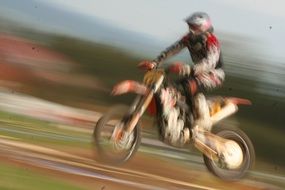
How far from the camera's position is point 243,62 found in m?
3.58

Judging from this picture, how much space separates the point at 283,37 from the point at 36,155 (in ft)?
5.12

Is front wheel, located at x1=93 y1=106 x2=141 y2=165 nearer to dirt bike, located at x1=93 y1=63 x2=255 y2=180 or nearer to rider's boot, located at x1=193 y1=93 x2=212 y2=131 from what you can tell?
dirt bike, located at x1=93 y1=63 x2=255 y2=180

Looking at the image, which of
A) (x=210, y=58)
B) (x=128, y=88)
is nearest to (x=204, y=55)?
(x=210, y=58)

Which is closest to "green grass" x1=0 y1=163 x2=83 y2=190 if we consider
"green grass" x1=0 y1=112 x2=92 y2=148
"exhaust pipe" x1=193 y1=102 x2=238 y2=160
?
"green grass" x1=0 y1=112 x2=92 y2=148

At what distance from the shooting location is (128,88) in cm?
363

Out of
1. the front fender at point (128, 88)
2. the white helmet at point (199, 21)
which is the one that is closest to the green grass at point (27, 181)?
the front fender at point (128, 88)

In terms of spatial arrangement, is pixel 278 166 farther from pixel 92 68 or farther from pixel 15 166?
pixel 15 166

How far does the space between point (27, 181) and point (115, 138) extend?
564 millimetres

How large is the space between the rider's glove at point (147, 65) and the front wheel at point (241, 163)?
530 millimetres

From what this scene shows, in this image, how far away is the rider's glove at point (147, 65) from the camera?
3619 millimetres

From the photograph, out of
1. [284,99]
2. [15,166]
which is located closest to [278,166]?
[284,99]

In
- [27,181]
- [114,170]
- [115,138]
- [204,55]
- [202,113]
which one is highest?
[204,55]

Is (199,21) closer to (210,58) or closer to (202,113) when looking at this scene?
(210,58)

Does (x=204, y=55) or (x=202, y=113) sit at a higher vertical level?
(x=204, y=55)
